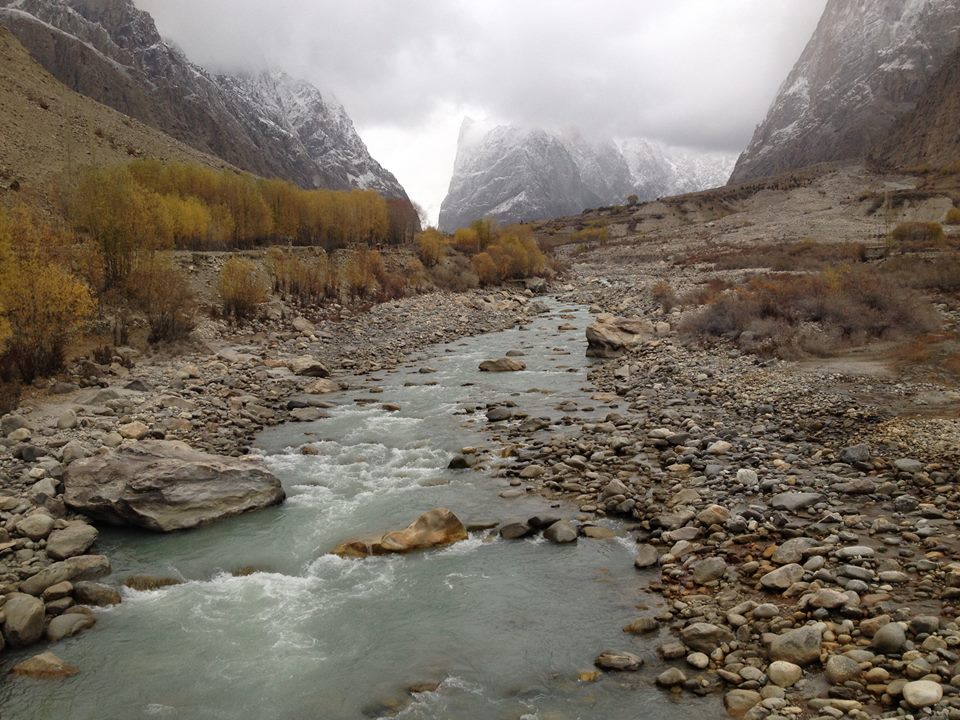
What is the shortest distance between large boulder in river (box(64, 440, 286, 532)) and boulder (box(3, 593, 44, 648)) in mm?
3388

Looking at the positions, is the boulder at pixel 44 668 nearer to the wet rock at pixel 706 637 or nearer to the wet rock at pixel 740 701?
the wet rock at pixel 706 637

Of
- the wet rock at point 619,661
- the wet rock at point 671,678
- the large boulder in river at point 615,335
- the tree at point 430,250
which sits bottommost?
the wet rock at point 619,661

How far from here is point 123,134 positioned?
7300 centimetres

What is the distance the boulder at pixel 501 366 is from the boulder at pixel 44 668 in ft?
71.0

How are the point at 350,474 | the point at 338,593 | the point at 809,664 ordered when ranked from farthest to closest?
the point at 350,474
the point at 338,593
the point at 809,664

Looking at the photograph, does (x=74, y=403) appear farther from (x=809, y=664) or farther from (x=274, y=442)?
(x=809, y=664)

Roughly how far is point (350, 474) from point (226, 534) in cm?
400

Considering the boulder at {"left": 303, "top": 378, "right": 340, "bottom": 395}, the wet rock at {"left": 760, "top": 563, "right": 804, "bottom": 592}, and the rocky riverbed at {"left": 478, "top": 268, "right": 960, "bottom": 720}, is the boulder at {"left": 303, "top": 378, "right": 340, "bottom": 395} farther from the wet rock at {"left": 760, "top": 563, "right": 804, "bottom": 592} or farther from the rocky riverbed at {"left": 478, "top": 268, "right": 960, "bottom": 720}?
the wet rock at {"left": 760, "top": 563, "right": 804, "bottom": 592}

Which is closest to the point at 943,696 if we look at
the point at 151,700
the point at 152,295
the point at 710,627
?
the point at 710,627

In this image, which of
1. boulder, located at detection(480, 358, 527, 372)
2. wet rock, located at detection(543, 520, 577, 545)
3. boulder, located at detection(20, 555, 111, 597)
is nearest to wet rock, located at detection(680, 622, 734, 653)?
wet rock, located at detection(543, 520, 577, 545)

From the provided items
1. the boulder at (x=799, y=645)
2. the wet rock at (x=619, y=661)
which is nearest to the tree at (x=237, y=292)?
the wet rock at (x=619, y=661)

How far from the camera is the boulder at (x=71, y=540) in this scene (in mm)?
11844

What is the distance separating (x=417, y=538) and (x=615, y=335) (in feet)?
71.2

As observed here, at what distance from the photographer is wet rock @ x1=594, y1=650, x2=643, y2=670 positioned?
853 centimetres
